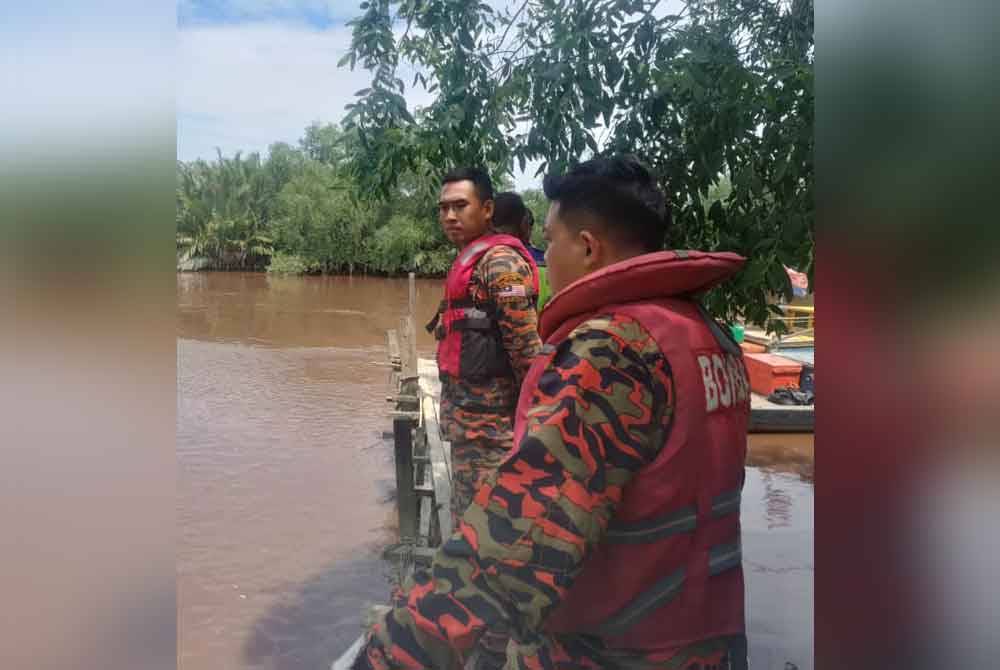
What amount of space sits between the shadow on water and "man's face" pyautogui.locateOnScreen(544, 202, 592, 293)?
3476 millimetres

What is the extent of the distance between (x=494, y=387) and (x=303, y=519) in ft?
12.6

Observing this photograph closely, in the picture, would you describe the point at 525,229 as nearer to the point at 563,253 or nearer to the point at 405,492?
the point at 405,492

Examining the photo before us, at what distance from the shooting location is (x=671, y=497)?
4.58 feet

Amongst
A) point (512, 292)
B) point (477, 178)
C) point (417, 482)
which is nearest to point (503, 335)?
point (512, 292)

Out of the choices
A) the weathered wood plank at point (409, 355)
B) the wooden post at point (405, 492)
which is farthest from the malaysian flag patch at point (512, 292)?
the weathered wood plank at point (409, 355)

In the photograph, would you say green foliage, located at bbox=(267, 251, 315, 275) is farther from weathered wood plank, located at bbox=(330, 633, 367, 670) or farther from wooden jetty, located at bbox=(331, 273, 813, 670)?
weathered wood plank, located at bbox=(330, 633, 367, 670)

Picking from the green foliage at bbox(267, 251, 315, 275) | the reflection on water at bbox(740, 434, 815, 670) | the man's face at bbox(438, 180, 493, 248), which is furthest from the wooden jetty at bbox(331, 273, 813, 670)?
the green foliage at bbox(267, 251, 315, 275)

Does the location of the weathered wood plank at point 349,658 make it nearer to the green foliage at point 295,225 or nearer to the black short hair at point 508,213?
the black short hair at point 508,213

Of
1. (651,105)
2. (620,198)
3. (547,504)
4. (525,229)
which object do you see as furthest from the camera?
(525,229)

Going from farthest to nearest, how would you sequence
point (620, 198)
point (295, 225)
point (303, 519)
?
1. point (295, 225)
2. point (303, 519)
3. point (620, 198)
